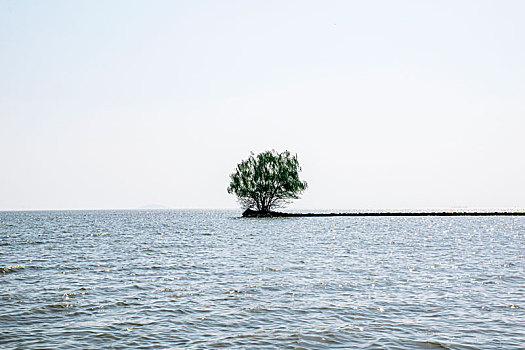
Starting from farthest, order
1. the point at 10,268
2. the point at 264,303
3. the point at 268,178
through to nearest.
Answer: the point at 268,178 < the point at 10,268 < the point at 264,303

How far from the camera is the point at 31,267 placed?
28.9 metres

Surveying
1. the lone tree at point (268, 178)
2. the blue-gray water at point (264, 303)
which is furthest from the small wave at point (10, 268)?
the lone tree at point (268, 178)

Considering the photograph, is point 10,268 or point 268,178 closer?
point 10,268

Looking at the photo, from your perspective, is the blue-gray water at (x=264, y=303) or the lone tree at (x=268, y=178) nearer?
the blue-gray water at (x=264, y=303)

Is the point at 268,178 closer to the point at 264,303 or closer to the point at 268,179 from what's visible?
the point at 268,179

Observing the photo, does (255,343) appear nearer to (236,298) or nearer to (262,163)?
(236,298)

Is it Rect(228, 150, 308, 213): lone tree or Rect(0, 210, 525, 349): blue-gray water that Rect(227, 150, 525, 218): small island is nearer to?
Rect(228, 150, 308, 213): lone tree

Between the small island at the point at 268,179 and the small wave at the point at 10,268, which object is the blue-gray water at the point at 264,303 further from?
the small island at the point at 268,179

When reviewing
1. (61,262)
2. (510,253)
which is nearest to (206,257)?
(61,262)

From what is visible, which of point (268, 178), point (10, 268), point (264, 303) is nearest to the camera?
point (264, 303)

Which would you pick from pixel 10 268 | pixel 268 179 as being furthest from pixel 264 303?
pixel 268 179

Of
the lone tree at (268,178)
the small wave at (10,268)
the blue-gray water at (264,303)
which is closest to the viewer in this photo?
the blue-gray water at (264,303)

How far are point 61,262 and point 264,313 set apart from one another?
20630 millimetres

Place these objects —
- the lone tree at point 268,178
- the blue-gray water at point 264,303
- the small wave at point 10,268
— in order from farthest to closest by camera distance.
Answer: the lone tree at point 268,178 → the small wave at point 10,268 → the blue-gray water at point 264,303
